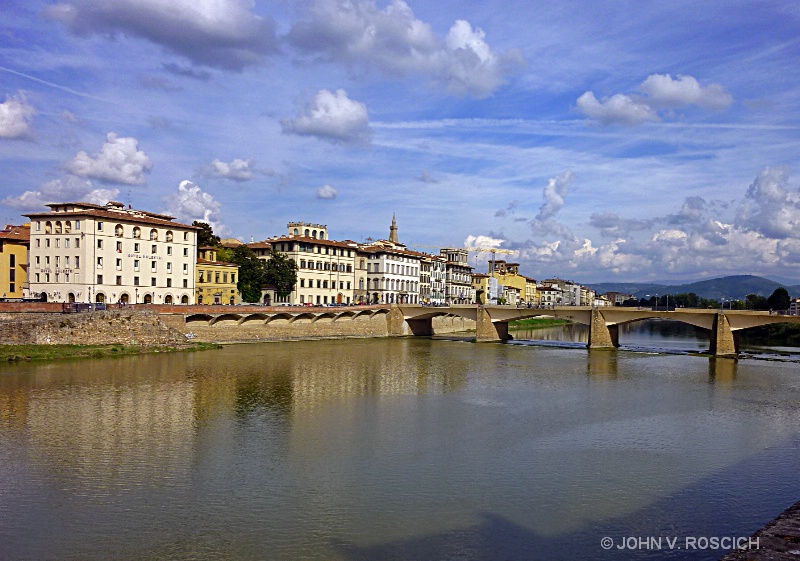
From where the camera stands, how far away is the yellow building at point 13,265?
63312 mm

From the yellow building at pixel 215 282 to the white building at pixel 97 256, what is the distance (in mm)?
6890

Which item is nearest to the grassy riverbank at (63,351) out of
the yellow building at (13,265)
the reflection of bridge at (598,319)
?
the yellow building at (13,265)

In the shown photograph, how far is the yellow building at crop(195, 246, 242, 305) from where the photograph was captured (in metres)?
73.1

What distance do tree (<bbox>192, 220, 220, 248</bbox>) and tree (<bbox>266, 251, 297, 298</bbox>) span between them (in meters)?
9.59

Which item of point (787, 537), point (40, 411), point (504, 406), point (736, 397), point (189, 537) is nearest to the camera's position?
point (787, 537)

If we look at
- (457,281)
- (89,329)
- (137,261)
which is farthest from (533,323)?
(89,329)

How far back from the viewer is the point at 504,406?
32.0 metres

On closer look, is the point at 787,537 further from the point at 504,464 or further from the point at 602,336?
the point at 602,336

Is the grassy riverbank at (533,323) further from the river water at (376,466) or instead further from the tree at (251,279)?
the river water at (376,466)

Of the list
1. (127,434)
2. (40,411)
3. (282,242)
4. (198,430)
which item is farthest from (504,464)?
(282,242)

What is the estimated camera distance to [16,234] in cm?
6800

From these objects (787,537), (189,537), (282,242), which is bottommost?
(189,537)

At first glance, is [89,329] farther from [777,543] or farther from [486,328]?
[777,543]

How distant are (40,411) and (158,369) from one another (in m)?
13.8
